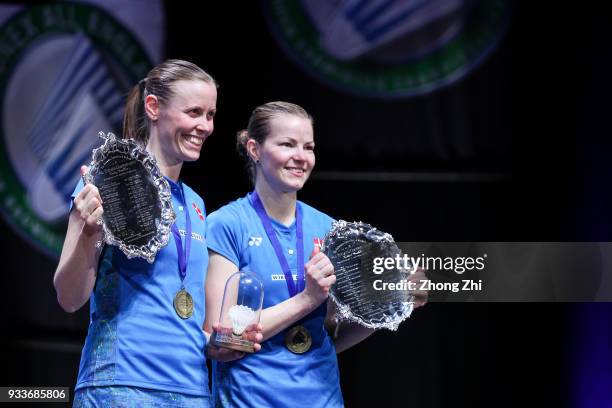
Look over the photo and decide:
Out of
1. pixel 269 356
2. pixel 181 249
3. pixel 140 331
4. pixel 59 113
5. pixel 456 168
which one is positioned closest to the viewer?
pixel 140 331

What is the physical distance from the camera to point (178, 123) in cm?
240

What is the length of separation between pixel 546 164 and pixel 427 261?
685 millimetres

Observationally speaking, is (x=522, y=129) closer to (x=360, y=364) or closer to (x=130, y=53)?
(x=360, y=364)

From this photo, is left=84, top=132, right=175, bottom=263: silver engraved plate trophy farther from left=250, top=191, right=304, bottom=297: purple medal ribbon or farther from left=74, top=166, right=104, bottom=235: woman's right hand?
left=250, top=191, right=304, bottom=297: purple medal ribbon

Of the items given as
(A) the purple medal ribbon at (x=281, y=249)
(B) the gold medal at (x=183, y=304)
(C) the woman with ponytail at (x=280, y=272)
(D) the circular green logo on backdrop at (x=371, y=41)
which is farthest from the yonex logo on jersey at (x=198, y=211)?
(D) the circular green logo on backdrop at (x=371, y=41)

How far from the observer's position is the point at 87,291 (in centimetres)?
216

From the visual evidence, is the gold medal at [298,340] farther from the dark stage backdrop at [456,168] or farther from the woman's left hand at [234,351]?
the dark stage backdrop at [456,168]

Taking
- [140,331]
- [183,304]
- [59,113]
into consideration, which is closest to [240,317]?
[183,304]

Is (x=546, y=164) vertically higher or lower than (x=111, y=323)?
higher

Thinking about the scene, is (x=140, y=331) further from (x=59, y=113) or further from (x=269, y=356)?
(x=59, y=113)

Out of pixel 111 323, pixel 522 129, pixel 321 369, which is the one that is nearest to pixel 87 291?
pixel 111 323

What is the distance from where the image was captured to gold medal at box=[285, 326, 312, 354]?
250 cm

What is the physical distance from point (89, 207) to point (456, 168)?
7.20 ft

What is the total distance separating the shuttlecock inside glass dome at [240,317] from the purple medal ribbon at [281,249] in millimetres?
203
